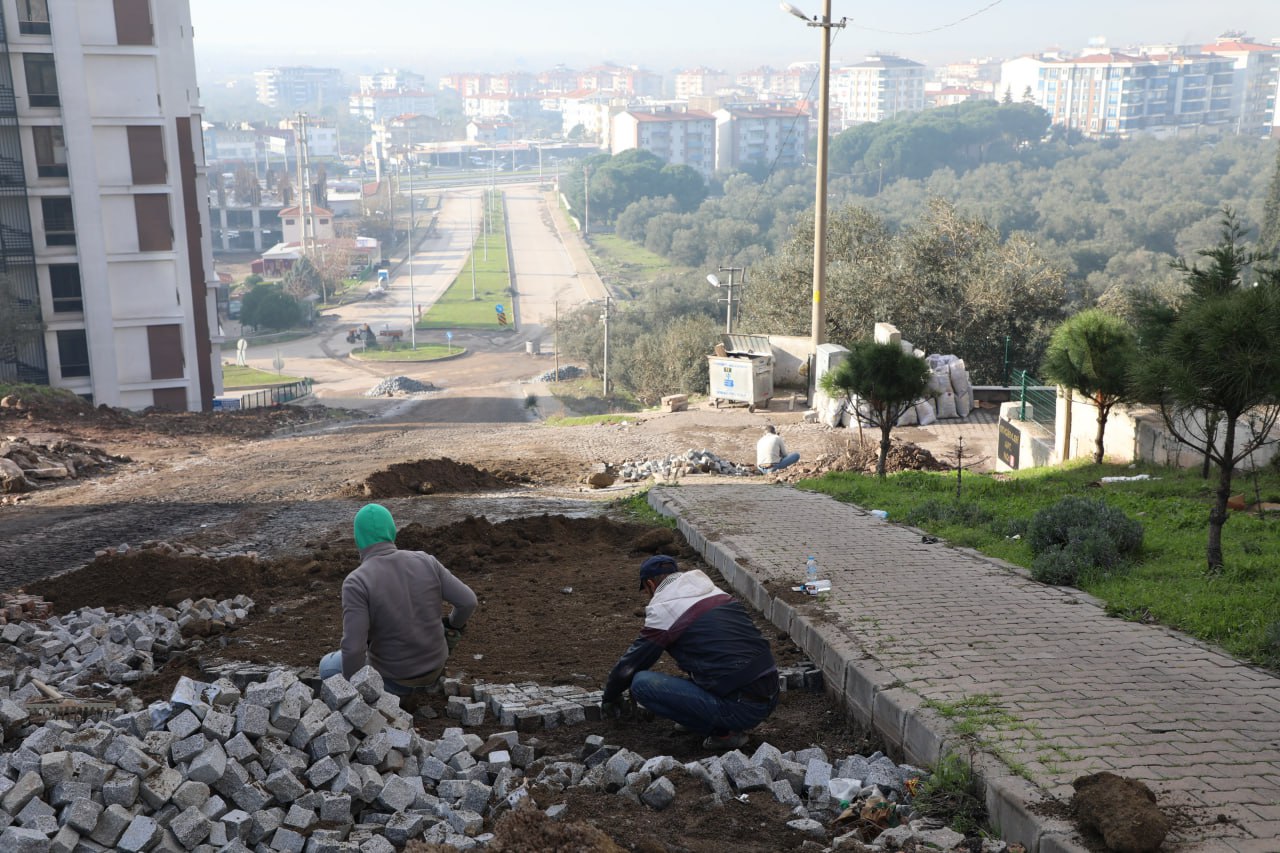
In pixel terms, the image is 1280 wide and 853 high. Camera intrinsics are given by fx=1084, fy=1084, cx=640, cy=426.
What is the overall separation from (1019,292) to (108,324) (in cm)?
2767

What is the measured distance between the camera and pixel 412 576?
18.9ft

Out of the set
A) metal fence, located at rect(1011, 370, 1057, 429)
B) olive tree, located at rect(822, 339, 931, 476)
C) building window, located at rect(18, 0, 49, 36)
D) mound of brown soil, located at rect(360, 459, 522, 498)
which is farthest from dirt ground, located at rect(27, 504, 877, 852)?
building window, located at rect(18, 0, 49, 36)

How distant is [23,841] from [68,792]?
249 millimetres

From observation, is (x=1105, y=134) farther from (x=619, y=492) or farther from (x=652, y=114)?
(x=619, y=492)

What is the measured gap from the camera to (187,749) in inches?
179

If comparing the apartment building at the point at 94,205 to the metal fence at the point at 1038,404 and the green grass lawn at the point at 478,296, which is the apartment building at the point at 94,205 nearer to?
the metal fence at the point at 1038,404

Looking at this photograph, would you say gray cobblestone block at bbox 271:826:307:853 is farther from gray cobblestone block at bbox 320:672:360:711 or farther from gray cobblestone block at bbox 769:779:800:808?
gray cobblestone block at bbox 769:779:800:808

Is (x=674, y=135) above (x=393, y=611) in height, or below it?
above

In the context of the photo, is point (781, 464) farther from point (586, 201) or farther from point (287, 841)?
point (586, 201)

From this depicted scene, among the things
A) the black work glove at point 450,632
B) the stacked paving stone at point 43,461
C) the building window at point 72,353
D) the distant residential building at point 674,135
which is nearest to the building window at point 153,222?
the building window at point 72,353

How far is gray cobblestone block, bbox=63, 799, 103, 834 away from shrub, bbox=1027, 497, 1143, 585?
629 centimetres

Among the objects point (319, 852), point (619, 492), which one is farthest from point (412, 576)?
point (619, 492)

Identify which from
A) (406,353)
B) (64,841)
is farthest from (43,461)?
(406,353)

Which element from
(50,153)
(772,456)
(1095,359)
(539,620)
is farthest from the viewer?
(50,153)
